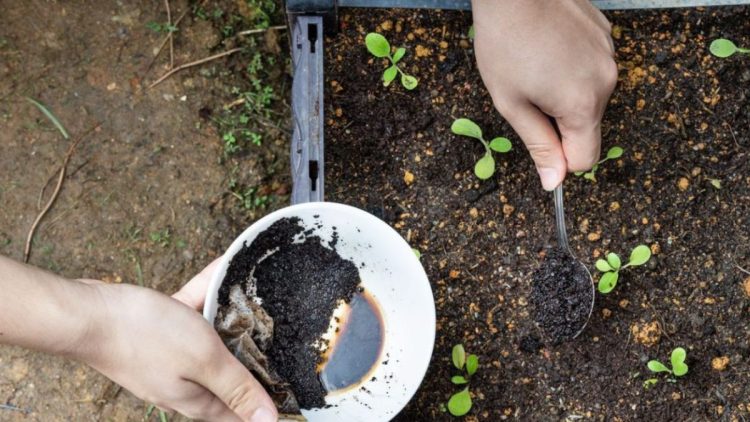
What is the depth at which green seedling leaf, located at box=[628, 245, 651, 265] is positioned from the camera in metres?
1.37

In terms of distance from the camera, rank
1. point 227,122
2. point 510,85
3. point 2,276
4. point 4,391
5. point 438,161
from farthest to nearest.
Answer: point 227,122
point 4,391
point 438,161
point 510,85
point 2,276

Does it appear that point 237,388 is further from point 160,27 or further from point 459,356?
point 160,27

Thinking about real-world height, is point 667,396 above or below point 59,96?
below

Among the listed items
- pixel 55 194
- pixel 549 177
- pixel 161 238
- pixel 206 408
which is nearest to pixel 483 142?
pixel 549 177

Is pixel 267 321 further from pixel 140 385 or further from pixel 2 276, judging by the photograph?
pixel 2 276

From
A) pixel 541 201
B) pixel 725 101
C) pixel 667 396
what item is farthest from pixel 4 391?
pixel 725 101

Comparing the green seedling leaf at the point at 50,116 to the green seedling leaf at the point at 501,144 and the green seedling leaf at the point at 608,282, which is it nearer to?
the green seedling leaf at the point at 501,144

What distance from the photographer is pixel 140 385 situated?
1.10m

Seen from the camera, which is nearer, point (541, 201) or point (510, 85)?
point (510, 85)

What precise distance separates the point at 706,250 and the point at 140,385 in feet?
3.41

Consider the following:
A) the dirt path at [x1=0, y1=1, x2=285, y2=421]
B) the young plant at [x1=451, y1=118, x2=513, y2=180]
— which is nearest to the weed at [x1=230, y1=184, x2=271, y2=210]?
the dirt path at [x1=0, y1=1, x2=285, y2=421]

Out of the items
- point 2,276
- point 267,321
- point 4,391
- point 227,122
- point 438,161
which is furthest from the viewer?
point 227,122

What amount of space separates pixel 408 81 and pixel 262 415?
0.67 m

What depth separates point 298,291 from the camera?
4.54ft
